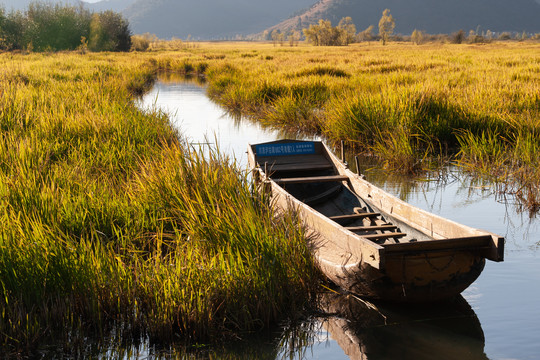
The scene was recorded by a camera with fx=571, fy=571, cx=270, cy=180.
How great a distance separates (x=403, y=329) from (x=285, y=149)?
14.5 feet

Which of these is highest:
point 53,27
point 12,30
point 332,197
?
point 53,27

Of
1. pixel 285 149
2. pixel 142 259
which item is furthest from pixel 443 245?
pixel 285 149

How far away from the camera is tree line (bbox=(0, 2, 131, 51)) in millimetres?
49312

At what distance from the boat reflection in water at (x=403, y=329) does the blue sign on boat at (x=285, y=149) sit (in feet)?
12.2

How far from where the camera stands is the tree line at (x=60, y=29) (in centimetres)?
4931

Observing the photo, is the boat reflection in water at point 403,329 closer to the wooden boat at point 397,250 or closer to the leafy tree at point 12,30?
the wooden boat at point 397,250

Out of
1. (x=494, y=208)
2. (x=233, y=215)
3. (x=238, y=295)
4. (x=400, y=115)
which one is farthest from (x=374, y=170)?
(x=238, y=295)

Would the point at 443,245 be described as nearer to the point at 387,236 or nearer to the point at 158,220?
the point at 387,236

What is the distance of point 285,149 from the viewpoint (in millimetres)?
8477

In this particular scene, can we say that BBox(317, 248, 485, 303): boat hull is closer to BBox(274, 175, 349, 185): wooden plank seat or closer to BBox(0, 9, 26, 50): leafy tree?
BBox(274, 175, 349, 185): wooden plank seat

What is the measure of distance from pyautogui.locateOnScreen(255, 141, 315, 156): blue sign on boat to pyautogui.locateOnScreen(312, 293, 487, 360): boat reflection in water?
3.71m

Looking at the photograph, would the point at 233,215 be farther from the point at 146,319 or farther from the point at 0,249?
the point at 0,249

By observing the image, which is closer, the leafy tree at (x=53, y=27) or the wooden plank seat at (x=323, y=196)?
the wooden plank seat at (x=323, y=196)

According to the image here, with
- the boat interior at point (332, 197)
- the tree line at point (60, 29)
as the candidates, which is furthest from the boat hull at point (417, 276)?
the tree line at point (60, 29)
